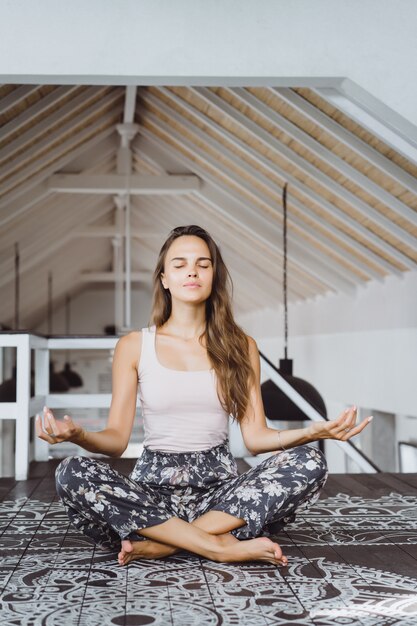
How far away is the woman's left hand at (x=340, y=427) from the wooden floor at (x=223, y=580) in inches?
16.5

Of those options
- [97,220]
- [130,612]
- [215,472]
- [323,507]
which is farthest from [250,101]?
[97,220]

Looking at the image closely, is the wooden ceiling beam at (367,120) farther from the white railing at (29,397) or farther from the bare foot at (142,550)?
the bare foot at (142,550)

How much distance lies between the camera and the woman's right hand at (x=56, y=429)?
2.37m

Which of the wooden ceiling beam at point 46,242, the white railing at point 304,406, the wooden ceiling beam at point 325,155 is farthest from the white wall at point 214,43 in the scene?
the wooden ceiling beam at point 46,242

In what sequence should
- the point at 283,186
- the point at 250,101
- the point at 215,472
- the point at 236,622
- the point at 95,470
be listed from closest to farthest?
the point at 236,622
the point at 95,470
the point at 215,472
the point at 250,101
the point at 283,186

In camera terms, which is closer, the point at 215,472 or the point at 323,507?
the point at 215,472

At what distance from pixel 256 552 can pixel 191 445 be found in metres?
0.41

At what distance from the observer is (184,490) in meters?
2.84

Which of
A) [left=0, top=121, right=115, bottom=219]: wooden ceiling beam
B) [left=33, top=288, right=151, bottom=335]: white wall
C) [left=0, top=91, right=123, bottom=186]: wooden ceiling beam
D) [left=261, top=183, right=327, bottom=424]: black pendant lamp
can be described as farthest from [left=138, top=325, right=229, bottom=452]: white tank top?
[left=33, top=288, right=151, bottom=335]: white wall

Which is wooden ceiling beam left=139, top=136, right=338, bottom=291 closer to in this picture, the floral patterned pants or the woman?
the woman

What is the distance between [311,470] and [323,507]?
1.09m

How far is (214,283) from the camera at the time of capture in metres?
2.94

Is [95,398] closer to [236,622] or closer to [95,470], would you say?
[95,470]

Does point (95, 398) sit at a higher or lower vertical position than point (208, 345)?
lower
